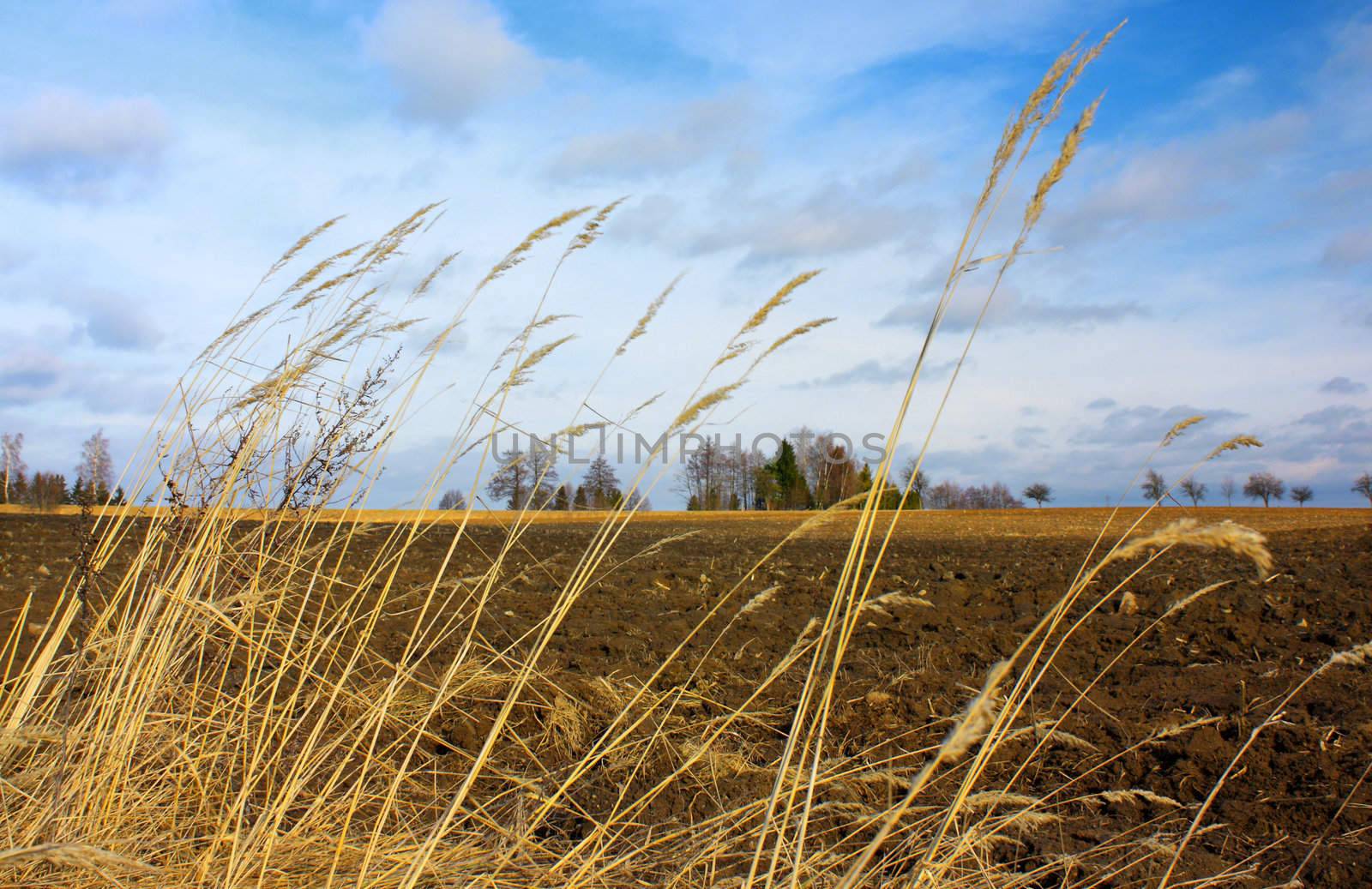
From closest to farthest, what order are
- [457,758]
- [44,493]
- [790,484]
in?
[457,758] → [44,493] → [790,484]

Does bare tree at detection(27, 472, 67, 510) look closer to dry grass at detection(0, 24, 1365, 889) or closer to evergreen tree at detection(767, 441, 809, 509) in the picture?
dry grass at detection(0, 24, 1365, 889)

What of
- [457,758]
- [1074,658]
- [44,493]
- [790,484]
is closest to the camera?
[457,758]

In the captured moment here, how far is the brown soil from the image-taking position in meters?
2.15

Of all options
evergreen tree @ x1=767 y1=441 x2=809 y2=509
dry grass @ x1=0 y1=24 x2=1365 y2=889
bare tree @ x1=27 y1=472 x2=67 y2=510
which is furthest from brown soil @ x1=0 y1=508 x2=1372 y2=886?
evergreen tree @ x1=767 y1=441 x2=809 y2=509

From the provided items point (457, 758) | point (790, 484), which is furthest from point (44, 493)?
point (790, 484)

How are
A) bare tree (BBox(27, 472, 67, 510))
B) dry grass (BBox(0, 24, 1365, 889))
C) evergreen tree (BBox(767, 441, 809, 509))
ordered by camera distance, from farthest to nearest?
1. evergreen tree (BBox(767, 441, 809, 509))
2. bare tree (BBox(27, 472, 67, 510))
3. dry grass (BBox(0, 24, 1365, 889))

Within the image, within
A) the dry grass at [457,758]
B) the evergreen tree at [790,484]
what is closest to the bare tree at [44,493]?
the dry grass at [457,758]

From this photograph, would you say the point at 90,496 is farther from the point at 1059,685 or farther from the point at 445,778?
the point at 1059,685

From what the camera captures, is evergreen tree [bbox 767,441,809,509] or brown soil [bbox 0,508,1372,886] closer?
brown soil [bbox 0,508,1372,886]

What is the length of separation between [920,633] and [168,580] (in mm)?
2837

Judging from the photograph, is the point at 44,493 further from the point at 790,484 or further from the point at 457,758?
the point at 790,484

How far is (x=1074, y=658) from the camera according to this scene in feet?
11.0

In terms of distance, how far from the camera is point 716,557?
6156mm

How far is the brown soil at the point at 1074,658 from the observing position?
2.15 m
